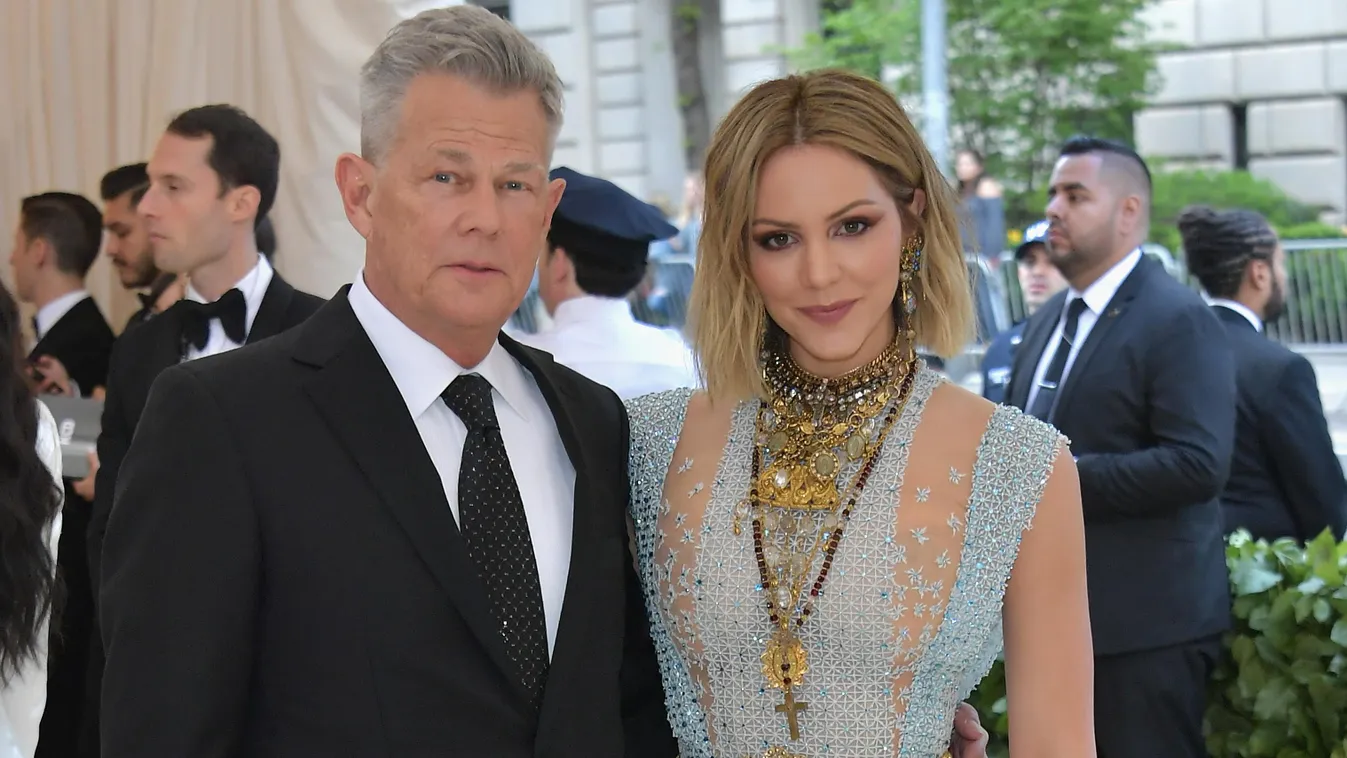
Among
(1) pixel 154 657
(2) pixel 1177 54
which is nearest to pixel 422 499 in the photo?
(1) pixel 154 657

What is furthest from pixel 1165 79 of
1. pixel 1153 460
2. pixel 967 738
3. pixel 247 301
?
pixel 967 738

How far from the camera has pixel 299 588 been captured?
1702mm

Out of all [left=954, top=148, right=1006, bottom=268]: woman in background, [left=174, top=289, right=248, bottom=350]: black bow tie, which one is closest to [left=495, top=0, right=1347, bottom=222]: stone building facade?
[left=954, top=148, right=1006, bottom=268]: woman in background

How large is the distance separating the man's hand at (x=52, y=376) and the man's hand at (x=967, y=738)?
11.0ft

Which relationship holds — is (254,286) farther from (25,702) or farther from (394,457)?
(394,457)

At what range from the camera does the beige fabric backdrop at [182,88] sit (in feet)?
13.3

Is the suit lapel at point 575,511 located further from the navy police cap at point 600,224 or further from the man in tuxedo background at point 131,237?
the man in tuxedo background at point 131,237

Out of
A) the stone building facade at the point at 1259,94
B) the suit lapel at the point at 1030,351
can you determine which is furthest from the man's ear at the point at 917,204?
the stone building facade at the point at 1259,94

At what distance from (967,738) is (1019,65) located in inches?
559

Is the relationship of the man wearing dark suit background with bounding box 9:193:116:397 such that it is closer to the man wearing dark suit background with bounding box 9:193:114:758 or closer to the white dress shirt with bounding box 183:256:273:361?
the man wearing dark suit background with bounding box 9:193:114:758

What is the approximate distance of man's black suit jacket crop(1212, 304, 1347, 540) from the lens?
444 centimetres

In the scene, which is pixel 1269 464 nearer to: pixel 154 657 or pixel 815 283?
pixel 815 283

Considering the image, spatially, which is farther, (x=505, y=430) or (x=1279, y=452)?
(x=1279, y=452)

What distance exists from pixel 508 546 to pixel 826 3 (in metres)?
15.6
